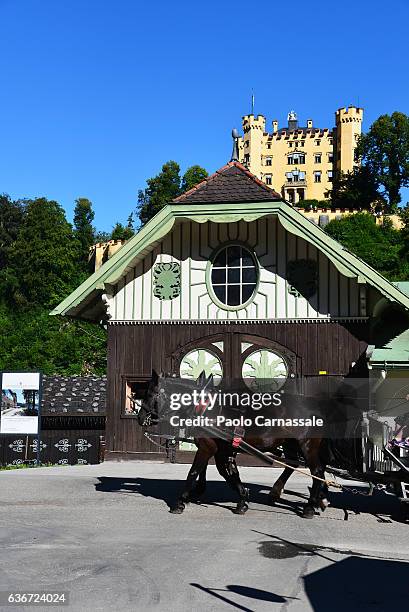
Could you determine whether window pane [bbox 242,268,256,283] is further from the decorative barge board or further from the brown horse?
the brown horse

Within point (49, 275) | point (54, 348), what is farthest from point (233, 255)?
point (49, 275)

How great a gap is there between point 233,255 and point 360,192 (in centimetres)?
9591

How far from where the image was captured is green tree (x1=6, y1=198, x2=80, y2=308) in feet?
299

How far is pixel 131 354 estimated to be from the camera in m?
21.9

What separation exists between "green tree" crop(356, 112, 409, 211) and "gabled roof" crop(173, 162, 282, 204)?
304ft

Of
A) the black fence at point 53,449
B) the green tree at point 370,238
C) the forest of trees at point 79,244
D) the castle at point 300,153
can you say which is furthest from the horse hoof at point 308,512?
the castle at point 300,153

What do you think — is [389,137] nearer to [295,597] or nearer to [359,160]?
[359,160]

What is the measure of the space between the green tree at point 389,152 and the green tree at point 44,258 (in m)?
44.5

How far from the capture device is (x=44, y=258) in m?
94.2

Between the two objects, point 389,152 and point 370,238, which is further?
point 389,152

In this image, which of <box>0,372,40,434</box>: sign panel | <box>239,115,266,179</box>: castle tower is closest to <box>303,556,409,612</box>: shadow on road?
<box>0,372,40,434</box>: sign panel

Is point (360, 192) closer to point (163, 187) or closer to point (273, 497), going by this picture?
point (163, 187)

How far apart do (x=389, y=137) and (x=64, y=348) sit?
6180cm

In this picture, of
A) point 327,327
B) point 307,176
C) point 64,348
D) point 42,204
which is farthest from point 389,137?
point 327,327
